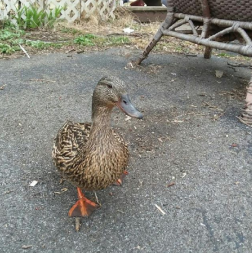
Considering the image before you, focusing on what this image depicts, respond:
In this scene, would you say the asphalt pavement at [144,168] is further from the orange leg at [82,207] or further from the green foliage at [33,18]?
the green foliage at [33,18]

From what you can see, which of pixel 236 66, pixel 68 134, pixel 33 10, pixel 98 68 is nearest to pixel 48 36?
pixel 33 10

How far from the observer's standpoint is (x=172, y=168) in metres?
2.66

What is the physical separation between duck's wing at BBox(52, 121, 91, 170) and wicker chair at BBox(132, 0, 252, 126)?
1781 mm

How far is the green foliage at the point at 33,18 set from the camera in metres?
6.36

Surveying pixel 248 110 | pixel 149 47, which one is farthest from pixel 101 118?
pixel 149 47

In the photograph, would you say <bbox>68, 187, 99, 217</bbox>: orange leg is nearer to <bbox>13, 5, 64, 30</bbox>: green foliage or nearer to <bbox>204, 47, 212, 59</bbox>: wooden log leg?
<bbox>204, 47, 212, 59</bbox>: wooden log leg

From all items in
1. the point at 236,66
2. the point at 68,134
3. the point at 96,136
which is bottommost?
the point at 236,66

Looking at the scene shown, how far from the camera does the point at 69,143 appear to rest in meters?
2.27

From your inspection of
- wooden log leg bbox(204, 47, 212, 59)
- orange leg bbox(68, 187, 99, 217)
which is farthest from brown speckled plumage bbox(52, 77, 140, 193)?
wooden log leg bbox(204, 47, 212, 59)

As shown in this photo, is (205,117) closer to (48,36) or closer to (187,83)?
(187,83)

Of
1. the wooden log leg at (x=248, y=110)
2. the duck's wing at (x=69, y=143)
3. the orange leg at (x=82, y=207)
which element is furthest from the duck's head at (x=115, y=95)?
the wooden log leg at (x=248, y=110)

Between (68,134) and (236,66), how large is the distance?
361 cm

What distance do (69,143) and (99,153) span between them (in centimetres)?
35

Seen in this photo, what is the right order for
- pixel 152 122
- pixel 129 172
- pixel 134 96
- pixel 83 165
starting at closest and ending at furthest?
pixel 83 165
pixel 129 172
pixel 152 122
pixel 134 96
